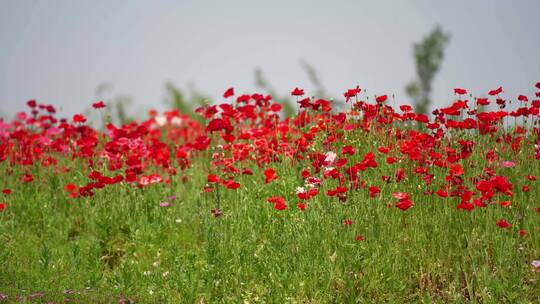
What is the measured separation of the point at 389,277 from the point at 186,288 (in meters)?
1.79

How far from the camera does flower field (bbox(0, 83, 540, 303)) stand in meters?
5.46

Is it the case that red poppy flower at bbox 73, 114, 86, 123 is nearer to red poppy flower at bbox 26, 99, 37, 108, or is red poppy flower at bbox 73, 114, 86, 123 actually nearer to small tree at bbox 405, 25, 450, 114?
red poppy flower at bbox 26, 99, 37, 108

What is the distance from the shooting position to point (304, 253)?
5695mm

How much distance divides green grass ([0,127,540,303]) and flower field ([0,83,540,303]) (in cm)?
2

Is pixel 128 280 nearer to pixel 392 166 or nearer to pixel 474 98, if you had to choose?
pixel 392 166

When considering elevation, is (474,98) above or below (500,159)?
above

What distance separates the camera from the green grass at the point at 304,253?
541 cm

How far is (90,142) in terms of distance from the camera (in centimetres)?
784

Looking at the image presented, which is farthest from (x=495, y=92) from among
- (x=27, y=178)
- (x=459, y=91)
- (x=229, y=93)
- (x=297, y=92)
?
(x=27, y=178)

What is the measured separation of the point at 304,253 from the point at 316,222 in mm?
312

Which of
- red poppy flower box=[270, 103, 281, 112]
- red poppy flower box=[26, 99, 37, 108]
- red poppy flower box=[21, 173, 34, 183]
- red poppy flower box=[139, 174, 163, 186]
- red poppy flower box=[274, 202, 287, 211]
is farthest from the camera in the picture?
red poppy flower box=[26, 99, 37, 108]

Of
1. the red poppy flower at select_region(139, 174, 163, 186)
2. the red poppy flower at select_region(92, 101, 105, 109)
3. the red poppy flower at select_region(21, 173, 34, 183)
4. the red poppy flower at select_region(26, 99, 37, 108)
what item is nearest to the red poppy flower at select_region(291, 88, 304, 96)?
the red poppy flower at select_region(139, 174, 163, 186)

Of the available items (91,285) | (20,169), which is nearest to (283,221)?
(91,285)

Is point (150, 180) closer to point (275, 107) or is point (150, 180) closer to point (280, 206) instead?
point (275, 107)
